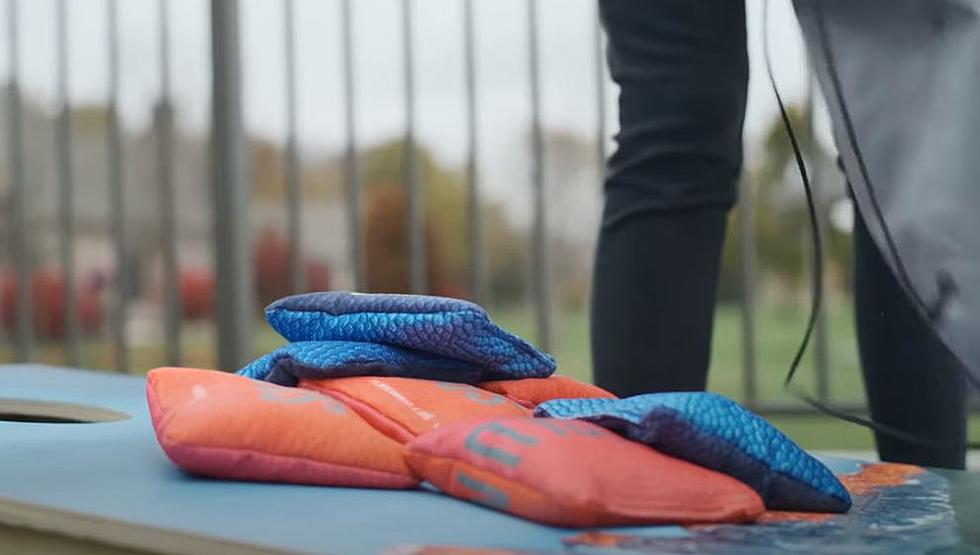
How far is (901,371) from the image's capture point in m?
1.04

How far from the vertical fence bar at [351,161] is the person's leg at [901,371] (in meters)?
1.14

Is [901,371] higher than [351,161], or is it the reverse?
[351,161]

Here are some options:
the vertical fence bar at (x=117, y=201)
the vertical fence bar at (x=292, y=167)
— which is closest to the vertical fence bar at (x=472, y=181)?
the vertical fence bar at (x=292, y=167)

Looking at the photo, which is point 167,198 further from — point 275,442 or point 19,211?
point 275,442

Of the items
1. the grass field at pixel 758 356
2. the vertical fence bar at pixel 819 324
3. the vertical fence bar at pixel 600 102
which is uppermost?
the vertical fence bar at pixel 600 102

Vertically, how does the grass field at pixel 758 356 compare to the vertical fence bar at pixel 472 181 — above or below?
below

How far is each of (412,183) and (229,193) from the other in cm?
32

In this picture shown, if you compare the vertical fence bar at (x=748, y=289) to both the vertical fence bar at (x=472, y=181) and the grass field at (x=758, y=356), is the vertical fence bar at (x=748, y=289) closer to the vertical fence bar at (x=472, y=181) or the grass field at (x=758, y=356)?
the grass field at (x=758, y=356)

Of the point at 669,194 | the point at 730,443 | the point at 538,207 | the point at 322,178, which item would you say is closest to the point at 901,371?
the point at 669,194

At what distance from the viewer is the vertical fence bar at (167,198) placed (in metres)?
2.23

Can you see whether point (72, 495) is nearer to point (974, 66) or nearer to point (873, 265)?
point (974, 66)

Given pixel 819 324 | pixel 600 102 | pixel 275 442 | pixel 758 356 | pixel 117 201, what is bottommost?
pixel 758 356

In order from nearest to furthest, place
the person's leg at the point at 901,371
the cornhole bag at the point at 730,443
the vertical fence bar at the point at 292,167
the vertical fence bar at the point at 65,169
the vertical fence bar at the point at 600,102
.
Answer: the cornhole bag at the point at 730,443 < the person's leg at the point at 901,371 < the vertical fence bar at the point at 600,102 < the vertical fence bar at the point at 292,167 < the vertical fence bar at the point at 65,169

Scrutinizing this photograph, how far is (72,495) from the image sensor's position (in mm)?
668
